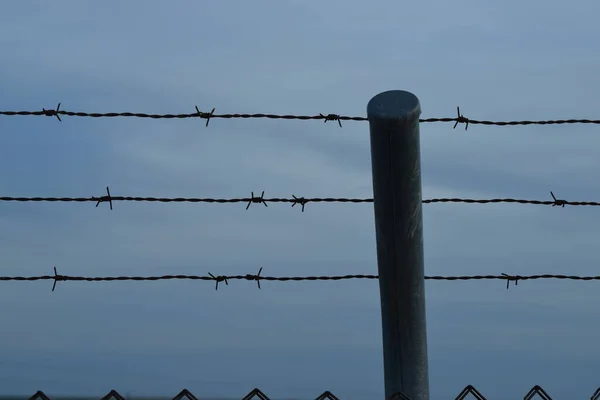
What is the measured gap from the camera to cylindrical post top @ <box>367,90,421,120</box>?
128 inches

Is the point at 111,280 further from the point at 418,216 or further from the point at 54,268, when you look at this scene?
the point at 418,216

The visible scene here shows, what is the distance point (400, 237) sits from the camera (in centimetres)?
333

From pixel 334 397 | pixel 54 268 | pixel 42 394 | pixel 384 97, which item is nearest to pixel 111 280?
pixel 54 268

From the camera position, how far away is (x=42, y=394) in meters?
3.08

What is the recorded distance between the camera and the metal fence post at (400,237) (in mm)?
3262

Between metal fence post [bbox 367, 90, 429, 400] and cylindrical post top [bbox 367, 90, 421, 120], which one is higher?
cylindrical post top [bbox 367, 90, 421, 120]

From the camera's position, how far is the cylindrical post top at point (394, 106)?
3.24 meters

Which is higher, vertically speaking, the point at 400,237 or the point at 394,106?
the point at 394,106

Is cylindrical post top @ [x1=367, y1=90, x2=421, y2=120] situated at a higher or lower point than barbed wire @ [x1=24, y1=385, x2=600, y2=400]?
higher

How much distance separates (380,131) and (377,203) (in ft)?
0.87

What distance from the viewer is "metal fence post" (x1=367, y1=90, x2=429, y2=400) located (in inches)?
128

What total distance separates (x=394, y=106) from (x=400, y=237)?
1.54ft

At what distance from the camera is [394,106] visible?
10.8 feet

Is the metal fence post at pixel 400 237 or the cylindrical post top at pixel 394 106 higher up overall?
the cylindrical post top at pixel 394 106
